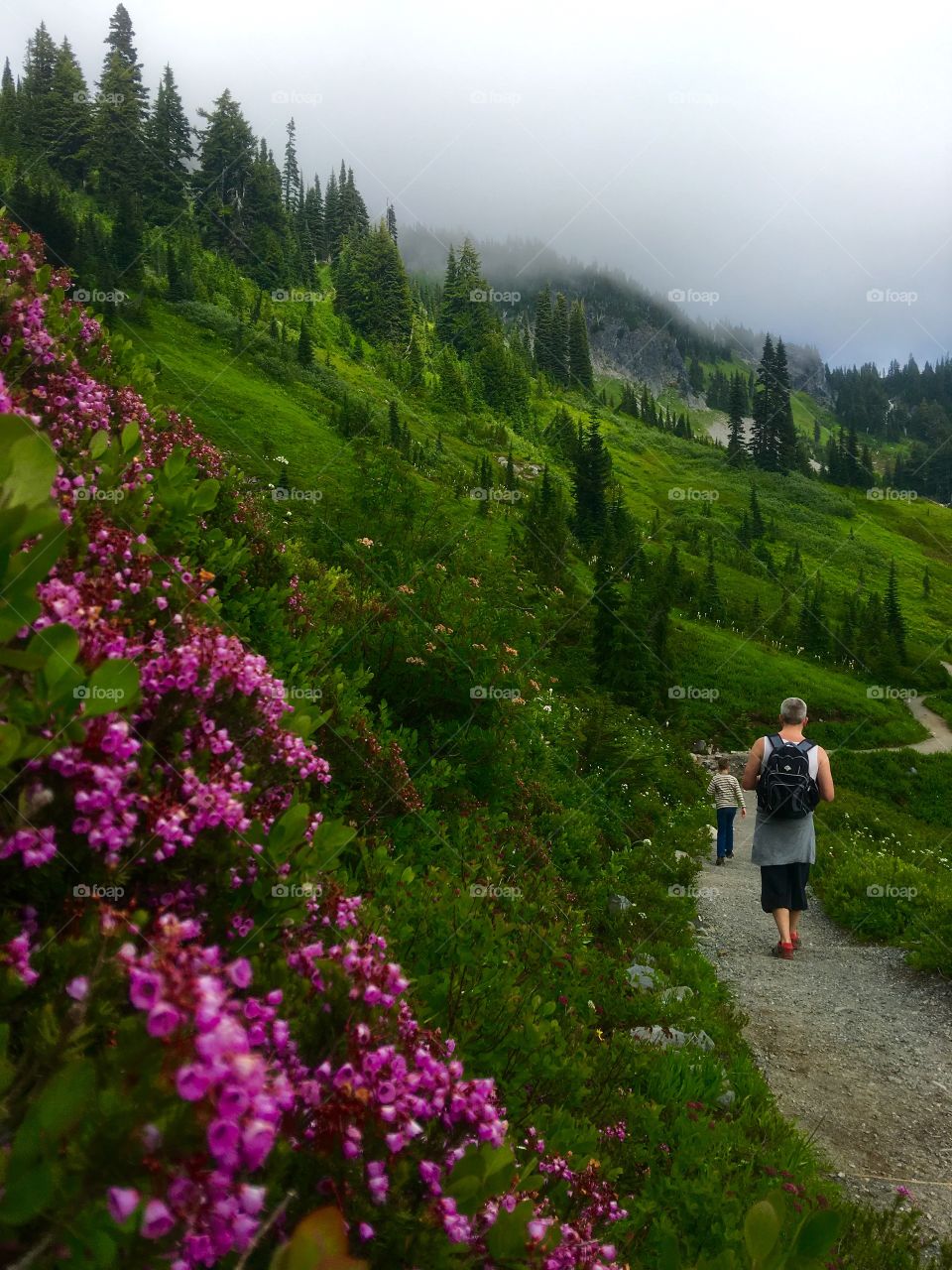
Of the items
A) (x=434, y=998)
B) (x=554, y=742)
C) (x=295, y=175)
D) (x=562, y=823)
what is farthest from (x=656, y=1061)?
(x=295, y=175)

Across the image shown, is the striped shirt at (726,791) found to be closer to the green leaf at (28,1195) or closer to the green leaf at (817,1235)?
the green leaf at (817,1235)

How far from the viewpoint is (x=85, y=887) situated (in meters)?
1.74

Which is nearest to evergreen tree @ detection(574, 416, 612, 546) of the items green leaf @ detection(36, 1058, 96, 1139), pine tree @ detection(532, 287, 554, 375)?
green leaf @ detection(36, 1058, 96, 1139)

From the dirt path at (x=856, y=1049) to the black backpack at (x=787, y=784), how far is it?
72.5 inches

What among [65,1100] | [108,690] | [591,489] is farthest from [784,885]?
[591,489]

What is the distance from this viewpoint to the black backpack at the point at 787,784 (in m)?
7.79

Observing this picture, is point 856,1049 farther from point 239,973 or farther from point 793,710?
point 239,973

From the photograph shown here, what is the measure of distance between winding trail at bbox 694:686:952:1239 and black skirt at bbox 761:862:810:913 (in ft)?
2.45

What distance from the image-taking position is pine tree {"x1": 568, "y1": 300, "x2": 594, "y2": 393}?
11650cm

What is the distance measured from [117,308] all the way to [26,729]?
1842 inches

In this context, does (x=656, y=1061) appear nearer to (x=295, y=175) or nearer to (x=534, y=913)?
(x=534, y=913)

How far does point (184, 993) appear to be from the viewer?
3.02 ft

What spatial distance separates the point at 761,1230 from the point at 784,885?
24.6ft

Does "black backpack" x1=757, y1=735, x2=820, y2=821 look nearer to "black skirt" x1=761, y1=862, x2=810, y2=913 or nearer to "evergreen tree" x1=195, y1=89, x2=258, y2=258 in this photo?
"black skirt" x1=761, y1=862, x2=810, y2=913
